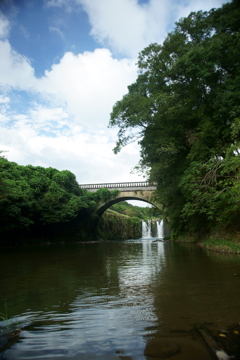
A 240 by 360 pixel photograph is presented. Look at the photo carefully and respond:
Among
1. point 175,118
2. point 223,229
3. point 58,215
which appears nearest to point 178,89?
point 175,118

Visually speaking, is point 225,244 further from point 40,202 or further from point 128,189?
point 128,189

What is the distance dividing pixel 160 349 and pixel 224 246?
10.2 meters

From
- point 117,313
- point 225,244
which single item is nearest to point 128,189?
point 225,244

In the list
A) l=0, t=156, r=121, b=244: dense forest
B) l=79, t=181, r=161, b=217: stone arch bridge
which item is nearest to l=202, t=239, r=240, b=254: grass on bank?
l=0, t=156, r=121, b=244: dense forest

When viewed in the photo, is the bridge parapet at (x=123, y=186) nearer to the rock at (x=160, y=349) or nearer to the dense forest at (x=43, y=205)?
the dense forest at (x=43, y=205)

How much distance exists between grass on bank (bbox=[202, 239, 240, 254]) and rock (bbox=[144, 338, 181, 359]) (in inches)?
354

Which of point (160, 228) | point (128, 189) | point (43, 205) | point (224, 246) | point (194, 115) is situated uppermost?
point (194, 115)

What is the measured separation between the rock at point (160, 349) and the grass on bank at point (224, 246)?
9.00 metres

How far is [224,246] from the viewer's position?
37.2 ft

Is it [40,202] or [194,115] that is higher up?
[194,115]

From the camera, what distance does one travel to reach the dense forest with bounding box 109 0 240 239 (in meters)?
12.0

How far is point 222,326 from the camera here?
2.70 m

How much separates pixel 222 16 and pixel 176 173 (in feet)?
29.4

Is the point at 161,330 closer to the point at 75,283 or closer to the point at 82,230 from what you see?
the point at 75,283
